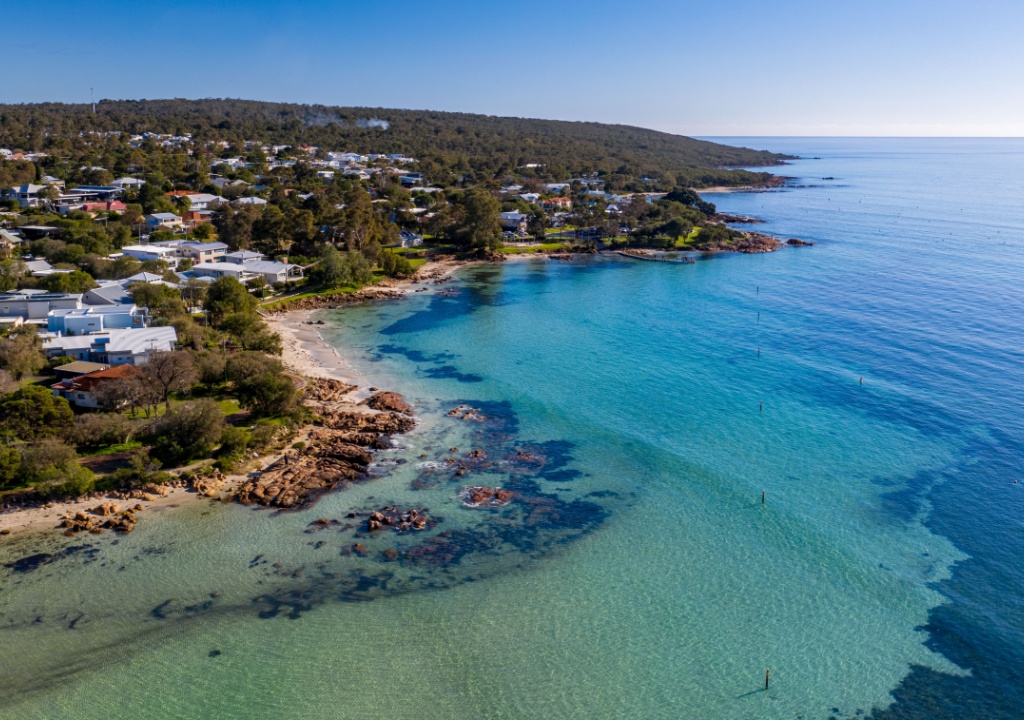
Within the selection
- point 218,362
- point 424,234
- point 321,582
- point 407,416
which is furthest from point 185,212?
point 321,582

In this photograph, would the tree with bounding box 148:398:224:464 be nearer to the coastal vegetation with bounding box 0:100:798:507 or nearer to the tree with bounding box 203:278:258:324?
the coastal vegetation with bounding box 0:100:798:507

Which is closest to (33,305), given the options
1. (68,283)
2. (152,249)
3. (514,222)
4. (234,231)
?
(68,283)

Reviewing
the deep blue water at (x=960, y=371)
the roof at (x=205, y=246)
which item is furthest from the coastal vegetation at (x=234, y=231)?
the deep blue water at (x=960, y=371)

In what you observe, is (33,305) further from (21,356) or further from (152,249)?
(152,249)

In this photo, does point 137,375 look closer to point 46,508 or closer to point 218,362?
point 218,362

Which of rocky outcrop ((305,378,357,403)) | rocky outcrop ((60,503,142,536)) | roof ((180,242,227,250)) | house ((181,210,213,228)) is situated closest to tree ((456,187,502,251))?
roof ((180,242,227,250))

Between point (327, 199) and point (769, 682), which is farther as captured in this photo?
point (327, 199)

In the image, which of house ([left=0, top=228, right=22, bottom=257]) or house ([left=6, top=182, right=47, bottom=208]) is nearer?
house ([left=0, top=228, right=22, bottom=257])
